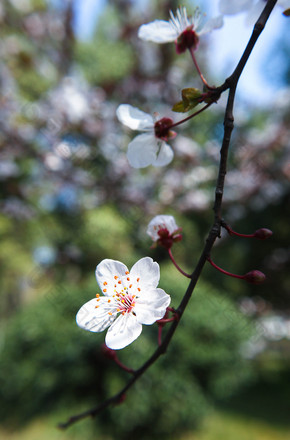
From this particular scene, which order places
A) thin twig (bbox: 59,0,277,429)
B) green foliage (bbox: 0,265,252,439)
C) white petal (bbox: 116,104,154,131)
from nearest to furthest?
thin twig (bbox: 59,0,277,429)
white petal (bbox: 116,104,154,131)
green foliage (bbox: 0,265,252,439)

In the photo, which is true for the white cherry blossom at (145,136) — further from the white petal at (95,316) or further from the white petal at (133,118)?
the white petal at (95,316)

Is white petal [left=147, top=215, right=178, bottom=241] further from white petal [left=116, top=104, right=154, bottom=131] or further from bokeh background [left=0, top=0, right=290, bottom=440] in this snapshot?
bokeh background [left=0, top=0, right=290, bottom=440]

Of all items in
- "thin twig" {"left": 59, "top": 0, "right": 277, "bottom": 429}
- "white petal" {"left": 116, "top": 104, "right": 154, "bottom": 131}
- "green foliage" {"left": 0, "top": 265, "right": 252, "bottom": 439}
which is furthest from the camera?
"green foliage" {"left": 0, "top": 265, "right": 252, "bottom": 439}

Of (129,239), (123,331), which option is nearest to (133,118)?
(123,331)

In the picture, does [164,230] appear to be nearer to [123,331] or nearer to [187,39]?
[123,331]

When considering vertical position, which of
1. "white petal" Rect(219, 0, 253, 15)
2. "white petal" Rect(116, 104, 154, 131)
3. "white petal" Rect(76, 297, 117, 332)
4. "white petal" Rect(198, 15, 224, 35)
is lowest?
"white petal" Rect(76, 297, 117, 332)

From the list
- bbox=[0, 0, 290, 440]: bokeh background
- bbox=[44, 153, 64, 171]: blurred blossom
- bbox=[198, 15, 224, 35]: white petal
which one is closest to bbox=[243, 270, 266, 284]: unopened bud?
bbox=[198, 15, 224, 35]: white petal
